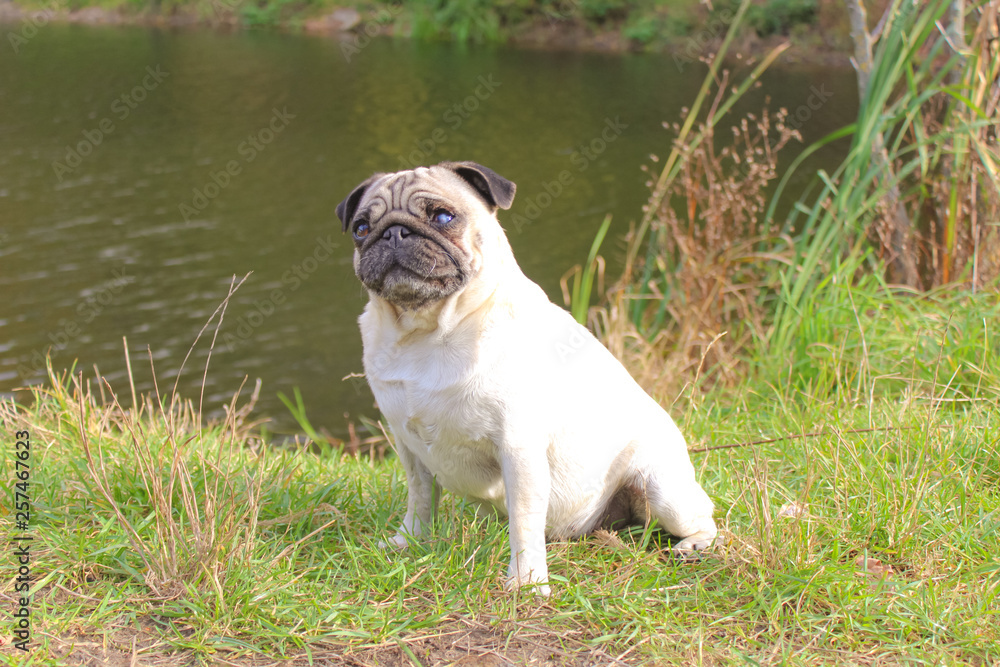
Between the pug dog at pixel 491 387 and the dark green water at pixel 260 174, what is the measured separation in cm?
274

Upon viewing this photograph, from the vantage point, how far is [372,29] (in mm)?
39438

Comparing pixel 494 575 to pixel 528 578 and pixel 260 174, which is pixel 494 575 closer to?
pixel 528 578

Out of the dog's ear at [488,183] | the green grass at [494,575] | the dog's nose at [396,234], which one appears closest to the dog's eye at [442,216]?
the dog's nose at [396,234]

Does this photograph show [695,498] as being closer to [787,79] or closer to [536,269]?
[536,269]

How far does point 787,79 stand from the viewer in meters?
24.3

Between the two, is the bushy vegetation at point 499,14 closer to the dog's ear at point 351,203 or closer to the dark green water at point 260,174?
the dark green water at point 260,174

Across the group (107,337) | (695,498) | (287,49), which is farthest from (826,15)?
(695,498)

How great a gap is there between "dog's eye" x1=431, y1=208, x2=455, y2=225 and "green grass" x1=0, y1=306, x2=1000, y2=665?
3.52ft

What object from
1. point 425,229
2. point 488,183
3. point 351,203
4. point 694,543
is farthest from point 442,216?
point 694,543

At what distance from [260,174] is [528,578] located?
15.1 m

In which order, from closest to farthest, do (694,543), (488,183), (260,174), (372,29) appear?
(488,183), (694,543), (260,174), (372,29)

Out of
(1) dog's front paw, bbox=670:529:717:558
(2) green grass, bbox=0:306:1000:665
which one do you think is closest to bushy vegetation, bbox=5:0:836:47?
(2) green grass, bbox=0:306:1000:665

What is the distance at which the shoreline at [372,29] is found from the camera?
29.2 m

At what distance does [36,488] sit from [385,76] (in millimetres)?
25681
